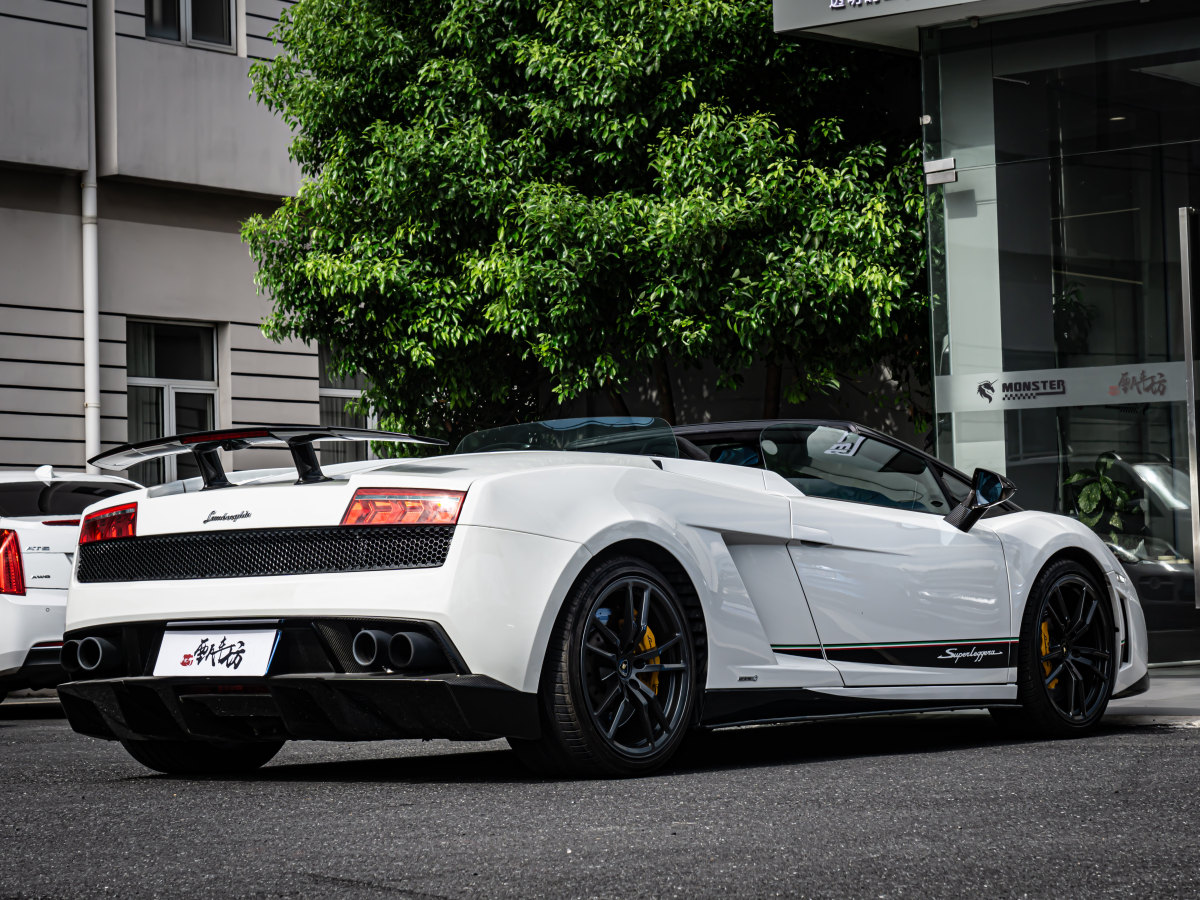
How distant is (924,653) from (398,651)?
86.6 inches

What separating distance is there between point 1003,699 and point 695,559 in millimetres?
1770

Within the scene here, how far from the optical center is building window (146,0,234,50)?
18625 millimetres

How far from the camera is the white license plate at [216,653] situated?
16.1 ft

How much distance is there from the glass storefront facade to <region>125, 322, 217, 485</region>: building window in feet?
30.0

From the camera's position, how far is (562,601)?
4922 mm

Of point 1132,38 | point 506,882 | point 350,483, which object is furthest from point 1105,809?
point 1132,38

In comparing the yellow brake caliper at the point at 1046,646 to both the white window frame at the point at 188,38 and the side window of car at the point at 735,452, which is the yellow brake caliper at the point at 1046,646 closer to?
the side window of car at the point at 735,452

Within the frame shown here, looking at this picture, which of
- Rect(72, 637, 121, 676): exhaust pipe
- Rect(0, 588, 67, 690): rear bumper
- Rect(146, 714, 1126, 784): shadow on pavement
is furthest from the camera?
Rect(0, 588, 67, 690): rear bumper

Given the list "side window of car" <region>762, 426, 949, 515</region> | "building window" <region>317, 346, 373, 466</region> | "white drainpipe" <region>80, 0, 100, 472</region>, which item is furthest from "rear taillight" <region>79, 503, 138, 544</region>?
"building window" <region>317, 346, 373, 466</region>

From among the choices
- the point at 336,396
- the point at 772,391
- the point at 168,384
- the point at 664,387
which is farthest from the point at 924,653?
the point at 336,396

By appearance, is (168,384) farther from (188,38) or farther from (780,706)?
(780,706)

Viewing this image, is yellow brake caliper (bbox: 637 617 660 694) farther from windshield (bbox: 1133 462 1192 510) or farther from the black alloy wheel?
windshield (bbox: 1133 462 1192 510)

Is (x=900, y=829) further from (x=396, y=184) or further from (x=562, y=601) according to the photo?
(x=396, y=184)

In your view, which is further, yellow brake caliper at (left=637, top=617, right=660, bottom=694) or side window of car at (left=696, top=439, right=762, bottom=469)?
side window of car at (left=696, top=439, right=762, bottom=469)
